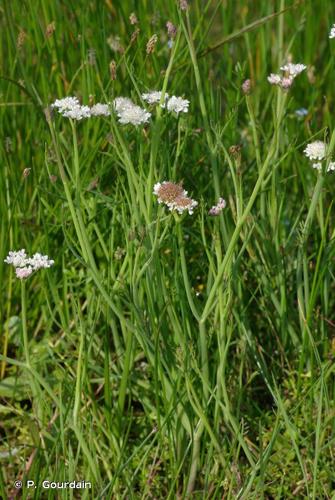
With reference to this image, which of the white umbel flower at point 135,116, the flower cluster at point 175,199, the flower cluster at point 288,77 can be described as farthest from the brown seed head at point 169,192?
the flower cluster at point 288,77

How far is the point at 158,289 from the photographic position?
6.01ft

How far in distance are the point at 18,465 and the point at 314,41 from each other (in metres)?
1.89

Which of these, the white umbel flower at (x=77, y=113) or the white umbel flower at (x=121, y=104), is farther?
the white umbel flower at (x=121, y=104)

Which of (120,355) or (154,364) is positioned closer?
(154,364)

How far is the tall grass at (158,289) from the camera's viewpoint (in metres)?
1.74

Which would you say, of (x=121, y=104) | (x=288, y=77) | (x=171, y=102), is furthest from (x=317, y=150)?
(x=121, y=104)

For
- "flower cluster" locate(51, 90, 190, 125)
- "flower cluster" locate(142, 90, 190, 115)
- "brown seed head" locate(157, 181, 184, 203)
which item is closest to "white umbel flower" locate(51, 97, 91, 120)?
"flower cluster" locate(51, 90, 190, 125)

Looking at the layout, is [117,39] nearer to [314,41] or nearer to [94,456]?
[314,41]

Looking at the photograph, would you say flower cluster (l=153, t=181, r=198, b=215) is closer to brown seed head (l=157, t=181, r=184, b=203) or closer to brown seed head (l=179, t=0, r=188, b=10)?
brown seed head (l=157, t=181, r=184, b=203)

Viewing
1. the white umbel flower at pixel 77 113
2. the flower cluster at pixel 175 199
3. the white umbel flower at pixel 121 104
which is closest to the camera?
the flower cluster at pixel 175 199

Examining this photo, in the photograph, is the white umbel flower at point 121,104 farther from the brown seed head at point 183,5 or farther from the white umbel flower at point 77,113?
the brown seed head at point 183,5

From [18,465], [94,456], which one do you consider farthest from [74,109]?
[18,465]

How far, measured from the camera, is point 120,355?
1.98 metres

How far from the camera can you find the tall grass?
1.74 m
